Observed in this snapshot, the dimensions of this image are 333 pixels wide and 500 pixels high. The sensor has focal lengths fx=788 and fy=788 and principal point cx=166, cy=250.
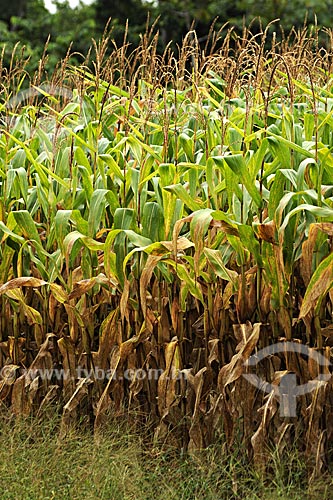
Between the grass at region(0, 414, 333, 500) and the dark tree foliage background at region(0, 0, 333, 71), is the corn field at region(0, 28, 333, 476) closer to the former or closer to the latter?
the grass at region(0, 414, 333, 500)

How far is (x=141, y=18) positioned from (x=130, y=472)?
1489 centimetres

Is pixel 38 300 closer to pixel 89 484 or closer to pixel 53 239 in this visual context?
pixel 53 239

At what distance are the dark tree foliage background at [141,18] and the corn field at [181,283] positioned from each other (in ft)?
39.7

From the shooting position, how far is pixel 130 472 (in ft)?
8.45

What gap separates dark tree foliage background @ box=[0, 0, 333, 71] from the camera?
49.9 feet

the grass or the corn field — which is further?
the corn field

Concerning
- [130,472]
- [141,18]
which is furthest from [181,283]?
[141,18]

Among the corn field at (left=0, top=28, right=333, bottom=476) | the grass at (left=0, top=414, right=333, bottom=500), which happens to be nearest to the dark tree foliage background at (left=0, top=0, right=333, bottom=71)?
the corn field at (left=0, top=28, right=333, bottom=476)

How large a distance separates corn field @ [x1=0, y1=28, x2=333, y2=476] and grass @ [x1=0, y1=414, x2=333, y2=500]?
64 mm

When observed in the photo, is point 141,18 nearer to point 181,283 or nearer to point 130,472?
point 181,283

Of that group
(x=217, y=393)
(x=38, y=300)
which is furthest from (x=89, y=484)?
(x=38, y=300)

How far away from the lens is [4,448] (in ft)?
8.92

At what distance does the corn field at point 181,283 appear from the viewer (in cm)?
259

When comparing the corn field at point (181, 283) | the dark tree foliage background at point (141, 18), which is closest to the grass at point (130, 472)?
the corn field at point (181, 283)
